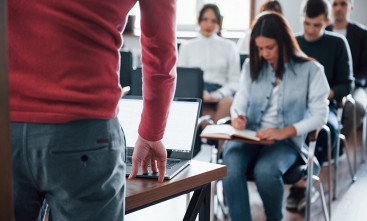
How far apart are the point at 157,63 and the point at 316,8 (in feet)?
8.44

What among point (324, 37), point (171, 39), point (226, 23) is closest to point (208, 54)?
point (324, 37)

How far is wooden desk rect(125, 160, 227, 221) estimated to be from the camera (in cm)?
110

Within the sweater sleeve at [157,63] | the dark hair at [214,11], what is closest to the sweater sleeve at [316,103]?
the sweater sleeve at [157,63]

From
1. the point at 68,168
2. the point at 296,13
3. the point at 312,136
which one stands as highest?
the point at 296,13

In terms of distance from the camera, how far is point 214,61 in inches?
157

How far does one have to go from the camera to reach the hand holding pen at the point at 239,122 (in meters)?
2.55

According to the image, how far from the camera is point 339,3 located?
4.11m

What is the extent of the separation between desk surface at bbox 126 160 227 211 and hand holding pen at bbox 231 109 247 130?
123 centimetres

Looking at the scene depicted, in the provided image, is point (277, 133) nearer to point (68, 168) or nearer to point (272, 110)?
point (272, 110)

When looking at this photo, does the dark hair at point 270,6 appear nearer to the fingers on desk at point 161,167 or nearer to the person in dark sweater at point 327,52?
the person in dark sweater at point 327,52

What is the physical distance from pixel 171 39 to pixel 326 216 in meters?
2.04

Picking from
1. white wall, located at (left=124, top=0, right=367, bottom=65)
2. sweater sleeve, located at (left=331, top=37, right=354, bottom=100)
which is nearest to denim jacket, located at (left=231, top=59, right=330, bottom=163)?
sweater sleeve, located at (left=331, top=37, right=354, bottom=100)

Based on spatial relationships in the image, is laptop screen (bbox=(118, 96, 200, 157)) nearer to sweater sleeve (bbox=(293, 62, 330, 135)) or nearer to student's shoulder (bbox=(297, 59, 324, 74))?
sweater sleeve (bbox=(293, 62, 330, 135))

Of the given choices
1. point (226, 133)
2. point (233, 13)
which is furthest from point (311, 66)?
point (233, 13)
